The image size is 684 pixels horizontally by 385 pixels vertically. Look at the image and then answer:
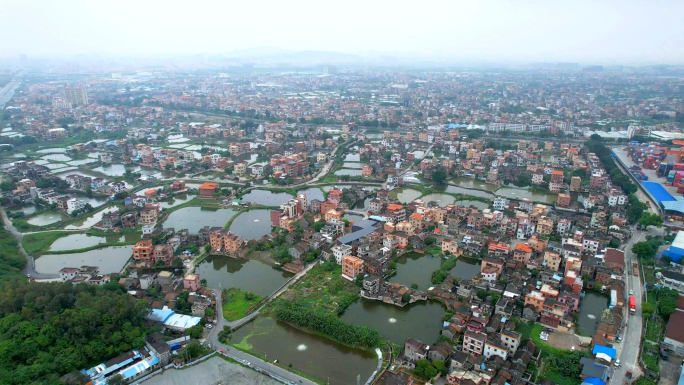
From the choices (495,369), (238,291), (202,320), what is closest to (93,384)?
(202,320)

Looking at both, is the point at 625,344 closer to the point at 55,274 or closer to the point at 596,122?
the point at 55,274

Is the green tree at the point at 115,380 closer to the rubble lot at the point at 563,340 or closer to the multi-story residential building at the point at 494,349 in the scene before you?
the multi-story residential building at the point at 494,349

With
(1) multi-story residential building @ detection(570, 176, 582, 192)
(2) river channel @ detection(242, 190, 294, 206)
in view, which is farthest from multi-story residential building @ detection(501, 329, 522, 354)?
(1) multi-story residential building @ detection(570, 176, 582, 192)

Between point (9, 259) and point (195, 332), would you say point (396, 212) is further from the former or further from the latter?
point (9, 259)

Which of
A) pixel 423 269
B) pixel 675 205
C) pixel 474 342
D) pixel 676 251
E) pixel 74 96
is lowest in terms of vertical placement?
pixel 423 269

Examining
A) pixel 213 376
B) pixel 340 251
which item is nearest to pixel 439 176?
pixel 340 251

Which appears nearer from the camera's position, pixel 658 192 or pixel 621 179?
pixel 658 192

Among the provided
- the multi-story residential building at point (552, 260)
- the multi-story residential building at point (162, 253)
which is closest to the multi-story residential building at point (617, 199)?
the multi-story residential building at point (552, 260)
